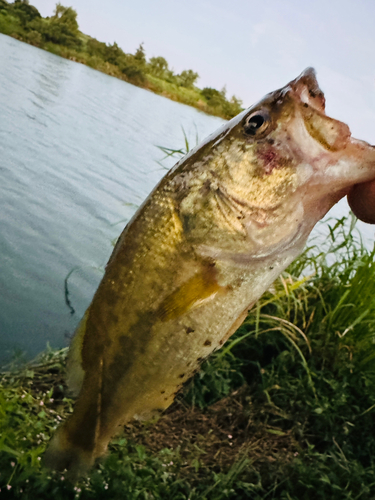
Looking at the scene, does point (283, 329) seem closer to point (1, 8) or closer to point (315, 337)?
point (315, 337)

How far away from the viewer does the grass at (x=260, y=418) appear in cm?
216

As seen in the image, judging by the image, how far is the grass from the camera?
85.0 inches

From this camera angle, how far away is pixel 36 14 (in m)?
22.5

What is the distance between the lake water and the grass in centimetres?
75

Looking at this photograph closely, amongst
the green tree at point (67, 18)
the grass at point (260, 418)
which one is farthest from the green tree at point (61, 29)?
the grass at point (260, 418)

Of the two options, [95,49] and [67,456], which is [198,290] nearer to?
[67,456]

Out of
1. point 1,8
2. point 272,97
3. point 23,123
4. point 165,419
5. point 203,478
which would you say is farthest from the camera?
point 1,8

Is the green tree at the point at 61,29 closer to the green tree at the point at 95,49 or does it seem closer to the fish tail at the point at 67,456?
the green tree at the point at 95,49

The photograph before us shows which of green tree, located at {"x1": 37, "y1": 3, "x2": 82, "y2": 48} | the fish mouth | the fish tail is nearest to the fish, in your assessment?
the fish mouth

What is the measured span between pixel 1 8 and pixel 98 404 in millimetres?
26759

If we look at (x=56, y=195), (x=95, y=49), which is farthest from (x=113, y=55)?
(x=56, y=195)

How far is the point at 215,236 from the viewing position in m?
1.27

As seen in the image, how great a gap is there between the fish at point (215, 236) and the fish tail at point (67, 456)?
0.32m

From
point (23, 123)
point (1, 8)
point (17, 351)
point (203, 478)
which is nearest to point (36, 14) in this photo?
point (1, 8)
